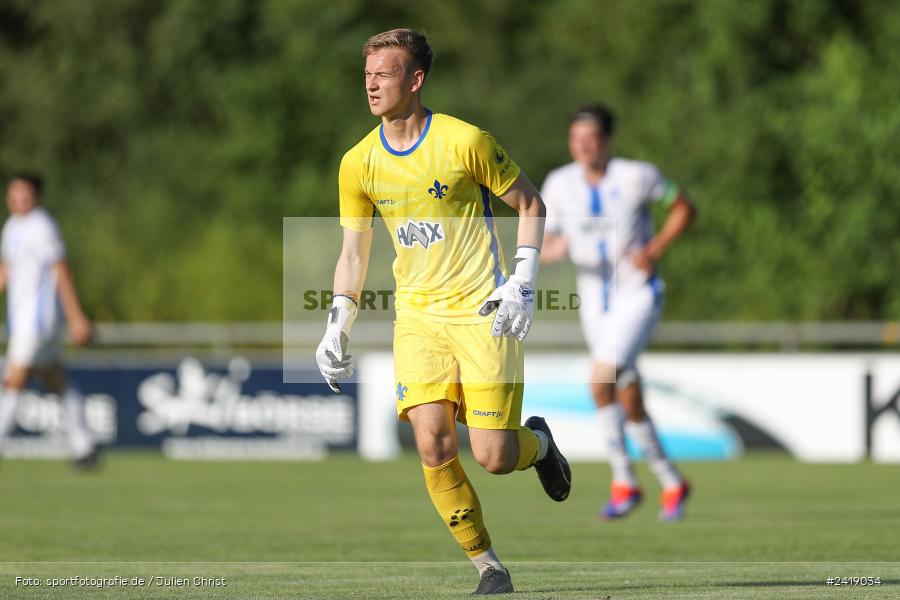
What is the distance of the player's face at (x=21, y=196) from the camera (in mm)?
15336

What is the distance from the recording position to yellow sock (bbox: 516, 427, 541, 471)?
7406 millimetres

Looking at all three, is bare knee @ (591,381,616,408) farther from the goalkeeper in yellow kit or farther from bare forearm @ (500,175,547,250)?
bare forearm @ (500,175,547,250)

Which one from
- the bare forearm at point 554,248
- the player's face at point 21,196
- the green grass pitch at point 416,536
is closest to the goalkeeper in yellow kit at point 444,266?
the green grass pitch at point 416,536

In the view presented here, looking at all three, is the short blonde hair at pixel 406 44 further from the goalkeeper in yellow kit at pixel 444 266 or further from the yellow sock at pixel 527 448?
the yellow sock at pixel 527 448

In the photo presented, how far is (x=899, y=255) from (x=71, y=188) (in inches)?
887

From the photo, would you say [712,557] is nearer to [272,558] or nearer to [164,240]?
[272,558]

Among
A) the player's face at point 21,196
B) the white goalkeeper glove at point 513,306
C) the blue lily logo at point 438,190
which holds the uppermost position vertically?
the player's face at point 21,196

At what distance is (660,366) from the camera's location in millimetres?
18828

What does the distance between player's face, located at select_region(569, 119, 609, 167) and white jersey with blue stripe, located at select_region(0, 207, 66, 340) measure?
5974 millimetres

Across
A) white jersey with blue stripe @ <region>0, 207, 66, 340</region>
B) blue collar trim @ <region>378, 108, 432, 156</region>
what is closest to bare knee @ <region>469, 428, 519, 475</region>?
blue collar trim @ <region>378, 108, 432, 156</region>

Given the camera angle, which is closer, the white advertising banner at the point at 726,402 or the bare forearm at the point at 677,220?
the bare forearm at the point at 677,220

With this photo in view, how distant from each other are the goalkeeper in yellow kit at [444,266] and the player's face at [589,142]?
4208 mm

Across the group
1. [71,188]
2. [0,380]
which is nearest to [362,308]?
[0,380]

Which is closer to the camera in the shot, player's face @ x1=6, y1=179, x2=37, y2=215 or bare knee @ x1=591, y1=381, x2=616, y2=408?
bare knee @ x1=591, y1=381, x2=616, y2=408
